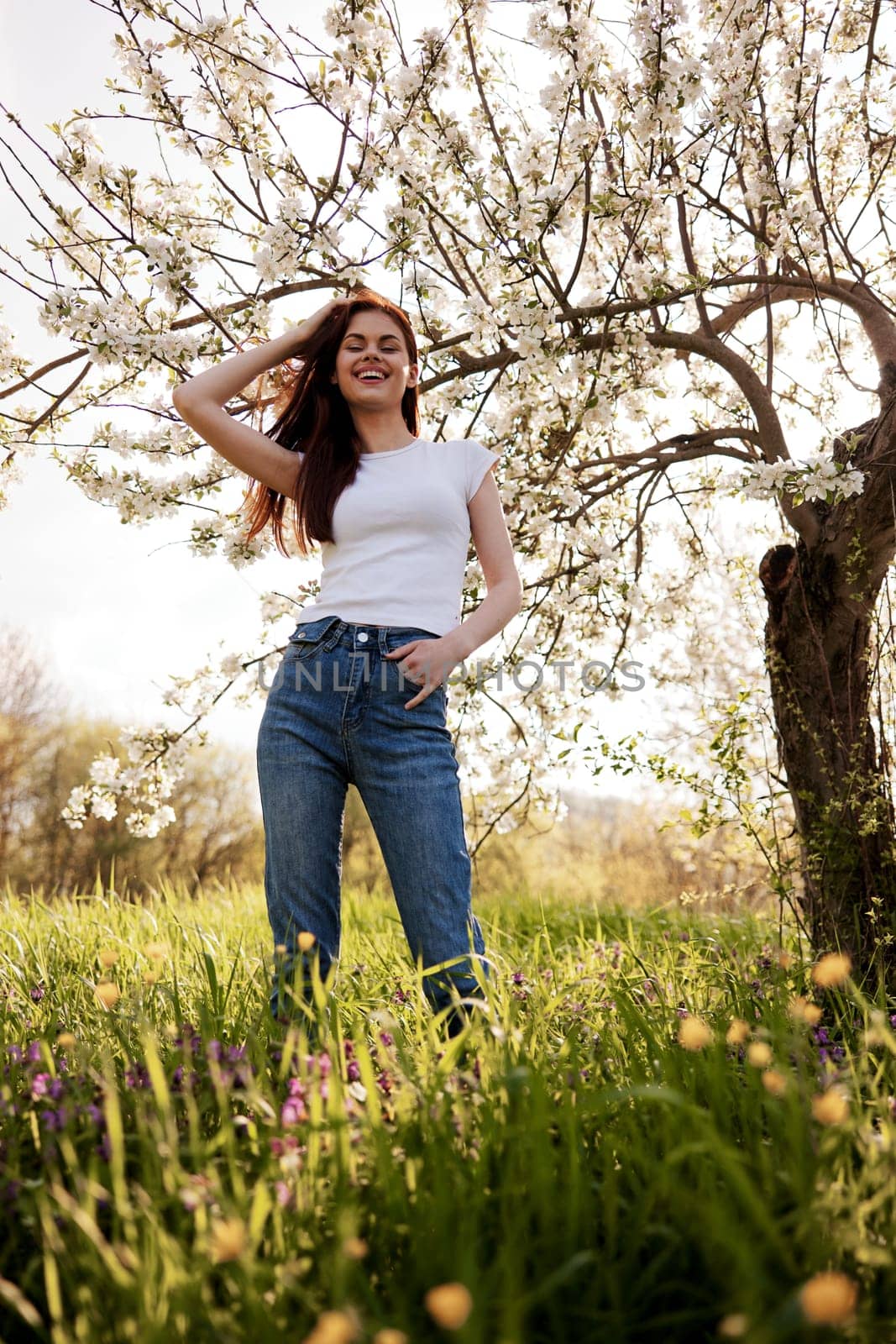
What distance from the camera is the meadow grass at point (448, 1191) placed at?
996mm

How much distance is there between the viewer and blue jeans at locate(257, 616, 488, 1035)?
201 centimetres

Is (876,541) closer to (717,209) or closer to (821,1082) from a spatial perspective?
(717,209)

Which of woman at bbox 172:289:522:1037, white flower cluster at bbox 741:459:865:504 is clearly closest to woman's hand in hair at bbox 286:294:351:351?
woman at bbox 172:289:522:1037

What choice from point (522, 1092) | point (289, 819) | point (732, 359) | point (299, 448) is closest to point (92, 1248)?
point (522, 1092)

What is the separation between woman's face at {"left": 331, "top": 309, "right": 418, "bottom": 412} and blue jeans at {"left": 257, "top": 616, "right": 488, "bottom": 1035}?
657mm

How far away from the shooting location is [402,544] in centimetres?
221

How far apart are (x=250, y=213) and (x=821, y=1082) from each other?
290 cm

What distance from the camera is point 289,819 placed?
2064mm

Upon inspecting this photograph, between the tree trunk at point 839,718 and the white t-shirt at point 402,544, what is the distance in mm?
1298

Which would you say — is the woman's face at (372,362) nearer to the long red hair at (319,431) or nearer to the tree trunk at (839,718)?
the long red hair at (319,431)

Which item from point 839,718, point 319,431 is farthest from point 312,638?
point 839,718

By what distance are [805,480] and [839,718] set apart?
850mm

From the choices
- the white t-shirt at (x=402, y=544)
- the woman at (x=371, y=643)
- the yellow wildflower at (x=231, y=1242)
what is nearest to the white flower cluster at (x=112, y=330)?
the woman at (x=371, y=643)

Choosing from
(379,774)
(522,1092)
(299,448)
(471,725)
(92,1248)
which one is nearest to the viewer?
(92,1248)
